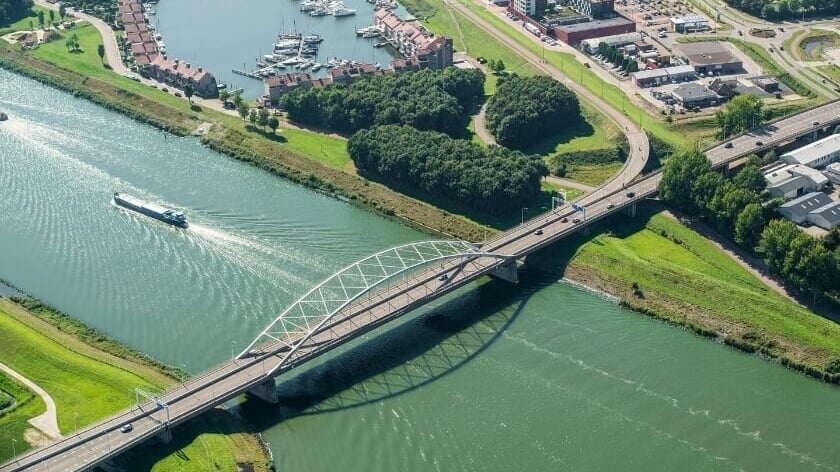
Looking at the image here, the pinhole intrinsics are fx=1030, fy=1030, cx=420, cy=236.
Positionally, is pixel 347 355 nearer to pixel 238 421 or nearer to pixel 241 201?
pixel 238 421

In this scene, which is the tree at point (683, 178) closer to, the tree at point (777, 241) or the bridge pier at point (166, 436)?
the tree at point (777, 241)

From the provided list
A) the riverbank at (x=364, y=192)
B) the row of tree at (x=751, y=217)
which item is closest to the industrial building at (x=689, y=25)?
the row of tree at (x=751, y=217)

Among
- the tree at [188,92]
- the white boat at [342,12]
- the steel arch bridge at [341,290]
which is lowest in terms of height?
the steel arch bridge at [341,290]

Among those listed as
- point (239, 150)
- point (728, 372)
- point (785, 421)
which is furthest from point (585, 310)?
point (239, 150)

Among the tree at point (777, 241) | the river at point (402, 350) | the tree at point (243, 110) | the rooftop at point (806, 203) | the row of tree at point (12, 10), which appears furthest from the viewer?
the row of tree at point (12, 10)

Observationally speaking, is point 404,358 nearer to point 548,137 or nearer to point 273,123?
point 548,137

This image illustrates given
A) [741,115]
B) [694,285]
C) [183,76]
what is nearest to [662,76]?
[741,115]

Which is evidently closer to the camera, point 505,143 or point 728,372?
point 728,372
